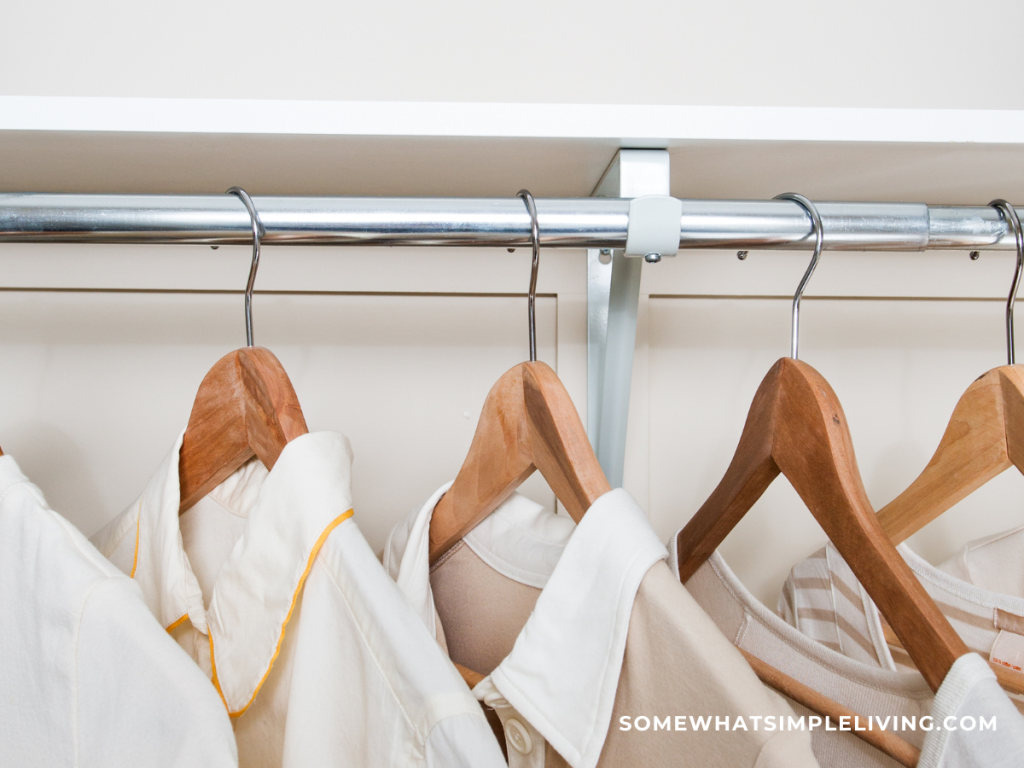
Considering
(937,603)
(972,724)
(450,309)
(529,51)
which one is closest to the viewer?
(972,724)

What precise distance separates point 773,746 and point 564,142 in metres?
0.31

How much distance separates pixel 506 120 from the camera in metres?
0.36

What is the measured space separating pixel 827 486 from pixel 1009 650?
232 millimetres

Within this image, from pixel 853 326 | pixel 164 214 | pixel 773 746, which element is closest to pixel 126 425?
pixel 164 214

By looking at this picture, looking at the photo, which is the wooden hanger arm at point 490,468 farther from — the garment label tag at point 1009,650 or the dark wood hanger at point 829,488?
the garment label tag at point 1009,650

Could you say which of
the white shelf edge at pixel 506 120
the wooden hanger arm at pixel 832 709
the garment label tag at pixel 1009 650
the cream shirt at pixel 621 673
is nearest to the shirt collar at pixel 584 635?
the cream shirt at pixel 621 673

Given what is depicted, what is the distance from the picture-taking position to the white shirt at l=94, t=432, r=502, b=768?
0.93ft

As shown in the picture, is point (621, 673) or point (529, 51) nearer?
point (621, 673)

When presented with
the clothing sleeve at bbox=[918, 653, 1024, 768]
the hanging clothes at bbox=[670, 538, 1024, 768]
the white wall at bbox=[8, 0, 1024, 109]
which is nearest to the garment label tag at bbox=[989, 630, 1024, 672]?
the hanging clothes at bbox=[670, 538, 1024, 768]

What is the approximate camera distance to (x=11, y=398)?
23.5 inches

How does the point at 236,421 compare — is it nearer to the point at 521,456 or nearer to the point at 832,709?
the point at 521,456

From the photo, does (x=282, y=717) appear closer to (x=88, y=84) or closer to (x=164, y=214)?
(x=164, y=214)

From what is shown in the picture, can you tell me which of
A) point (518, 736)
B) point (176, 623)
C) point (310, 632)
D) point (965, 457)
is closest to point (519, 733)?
point (518, 736)

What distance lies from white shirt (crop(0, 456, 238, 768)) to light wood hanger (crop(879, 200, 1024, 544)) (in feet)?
1.45
